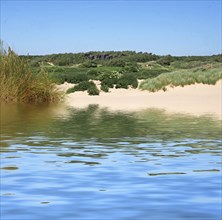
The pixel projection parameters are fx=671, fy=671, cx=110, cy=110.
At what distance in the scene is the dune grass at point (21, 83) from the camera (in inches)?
1003

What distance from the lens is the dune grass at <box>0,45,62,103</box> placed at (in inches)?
1003

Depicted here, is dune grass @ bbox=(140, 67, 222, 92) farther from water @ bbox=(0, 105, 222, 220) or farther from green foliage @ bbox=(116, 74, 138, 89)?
water @ bbox=(0, 105, 222, 220)

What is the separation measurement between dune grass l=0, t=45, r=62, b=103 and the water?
10.1 m

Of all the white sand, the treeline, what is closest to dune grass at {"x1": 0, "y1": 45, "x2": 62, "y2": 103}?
the white sand

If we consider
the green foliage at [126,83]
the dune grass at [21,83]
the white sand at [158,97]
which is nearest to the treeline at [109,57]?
the green foliage at [126,83]

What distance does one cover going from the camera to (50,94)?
88.5 ft

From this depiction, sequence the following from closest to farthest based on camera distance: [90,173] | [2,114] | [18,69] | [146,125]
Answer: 1. [90,173]
2. [146,125]
3. [2,114]
4. [18,69]

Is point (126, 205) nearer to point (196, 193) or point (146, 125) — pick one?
point (196, 193)

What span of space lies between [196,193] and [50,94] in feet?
67.1

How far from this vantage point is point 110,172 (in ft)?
26.9

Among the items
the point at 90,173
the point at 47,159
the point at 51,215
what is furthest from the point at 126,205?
the point at 47,159

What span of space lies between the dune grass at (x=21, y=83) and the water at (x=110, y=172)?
33.3 feet

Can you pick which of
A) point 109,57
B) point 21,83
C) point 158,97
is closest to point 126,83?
point 158,97

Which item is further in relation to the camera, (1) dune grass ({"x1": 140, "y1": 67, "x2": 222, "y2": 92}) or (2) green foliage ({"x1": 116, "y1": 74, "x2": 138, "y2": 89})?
(2) green foliage ({"x1": 116, "y1": 74, "x2": 138, "y2": 89})
